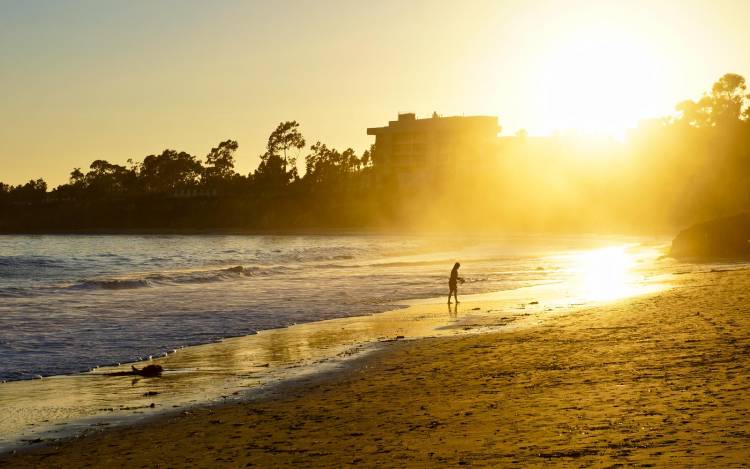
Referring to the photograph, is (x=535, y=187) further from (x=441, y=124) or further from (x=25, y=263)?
(x=25, y=263)

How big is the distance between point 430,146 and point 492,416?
161814 mm

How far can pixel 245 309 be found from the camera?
26.9 metres

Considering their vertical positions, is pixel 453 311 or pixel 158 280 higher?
pixel 158 280

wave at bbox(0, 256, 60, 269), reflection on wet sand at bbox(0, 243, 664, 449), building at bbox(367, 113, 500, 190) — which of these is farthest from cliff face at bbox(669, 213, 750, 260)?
building at bbox(367, 113, 500, 190)

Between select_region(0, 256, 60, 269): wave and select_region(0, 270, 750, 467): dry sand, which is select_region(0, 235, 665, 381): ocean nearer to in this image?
select_region(0, 256, 60, 269): wave

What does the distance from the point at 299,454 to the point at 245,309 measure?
18085mm

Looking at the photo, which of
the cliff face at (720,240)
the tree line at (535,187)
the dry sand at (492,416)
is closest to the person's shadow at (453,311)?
the dry sand at (492,416)

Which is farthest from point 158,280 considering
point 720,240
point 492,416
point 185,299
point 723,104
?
point 723,104

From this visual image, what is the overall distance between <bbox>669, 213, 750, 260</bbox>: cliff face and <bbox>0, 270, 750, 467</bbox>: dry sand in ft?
102

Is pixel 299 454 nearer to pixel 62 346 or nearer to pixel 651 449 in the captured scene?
pixel 651 449

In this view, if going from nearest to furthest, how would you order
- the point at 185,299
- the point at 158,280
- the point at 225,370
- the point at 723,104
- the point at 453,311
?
the point at 225,370 → the point at 453,311 → the point at 185,299 → the point at 158,280 → the point at 723,104

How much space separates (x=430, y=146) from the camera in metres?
170

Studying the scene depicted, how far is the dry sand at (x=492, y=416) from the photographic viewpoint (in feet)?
27.8

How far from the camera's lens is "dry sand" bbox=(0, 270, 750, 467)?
846 centimetres
